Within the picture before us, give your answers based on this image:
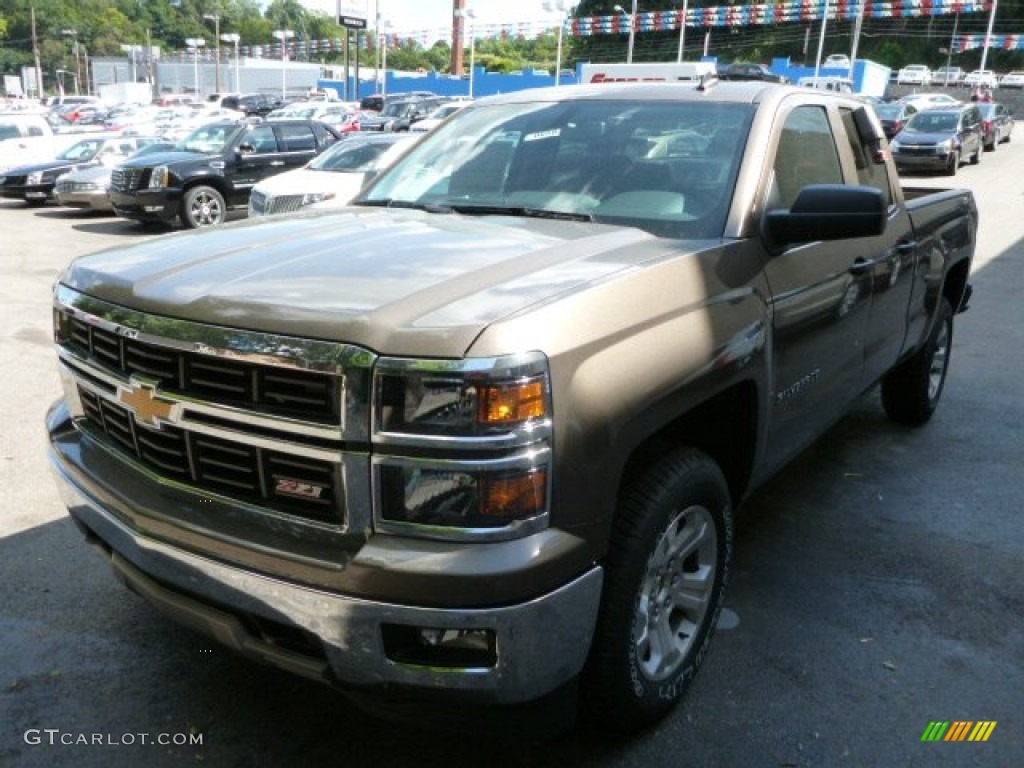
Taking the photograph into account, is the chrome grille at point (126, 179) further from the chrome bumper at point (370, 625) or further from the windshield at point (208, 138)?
the chrome bumper at point (370, 625)

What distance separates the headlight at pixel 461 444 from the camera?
2.01m

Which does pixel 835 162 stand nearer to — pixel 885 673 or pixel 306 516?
pixel 885 673

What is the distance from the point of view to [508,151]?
12.2ft

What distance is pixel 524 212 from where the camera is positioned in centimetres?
335

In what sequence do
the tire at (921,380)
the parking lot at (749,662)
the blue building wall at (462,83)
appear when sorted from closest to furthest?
the parking lot at (749,662)
the tire at (921,380)
the blue building wall at (462,83)

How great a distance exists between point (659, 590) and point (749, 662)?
727 mm

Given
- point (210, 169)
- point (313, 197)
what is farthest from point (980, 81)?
point (313, 197)

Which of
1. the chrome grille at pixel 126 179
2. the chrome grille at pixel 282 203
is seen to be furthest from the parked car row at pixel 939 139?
the chrome grille at pixel 126 179

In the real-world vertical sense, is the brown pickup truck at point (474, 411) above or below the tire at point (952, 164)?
above

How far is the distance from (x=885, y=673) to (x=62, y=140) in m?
21.7

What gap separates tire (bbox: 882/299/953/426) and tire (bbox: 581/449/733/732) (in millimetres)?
2907

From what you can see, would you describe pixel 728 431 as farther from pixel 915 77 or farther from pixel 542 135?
pixel 915 77

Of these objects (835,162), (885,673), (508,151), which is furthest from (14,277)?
(885,673)

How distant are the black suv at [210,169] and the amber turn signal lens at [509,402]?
1338cm
